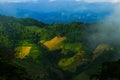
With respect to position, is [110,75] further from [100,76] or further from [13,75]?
[13,75]

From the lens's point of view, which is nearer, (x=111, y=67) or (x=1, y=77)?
(x=1, y=77)

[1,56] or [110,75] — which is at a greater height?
[1,56]

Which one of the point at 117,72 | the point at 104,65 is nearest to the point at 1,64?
the point at 117,72

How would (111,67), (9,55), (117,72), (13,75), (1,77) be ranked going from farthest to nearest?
(111,67) < (117,72) < (9,55) < (13,75) < (1,77)

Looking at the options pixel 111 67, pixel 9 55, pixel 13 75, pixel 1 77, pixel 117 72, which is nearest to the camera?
pixel 1 77

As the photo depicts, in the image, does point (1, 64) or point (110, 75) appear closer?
point (1, 64)

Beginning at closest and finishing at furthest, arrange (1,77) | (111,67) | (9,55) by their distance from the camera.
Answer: (1,77), (9,55), (111,67)

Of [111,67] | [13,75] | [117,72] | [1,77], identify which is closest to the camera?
[1,77]

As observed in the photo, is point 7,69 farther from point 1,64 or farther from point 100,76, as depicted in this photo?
point 100,76

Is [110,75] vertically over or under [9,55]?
under
